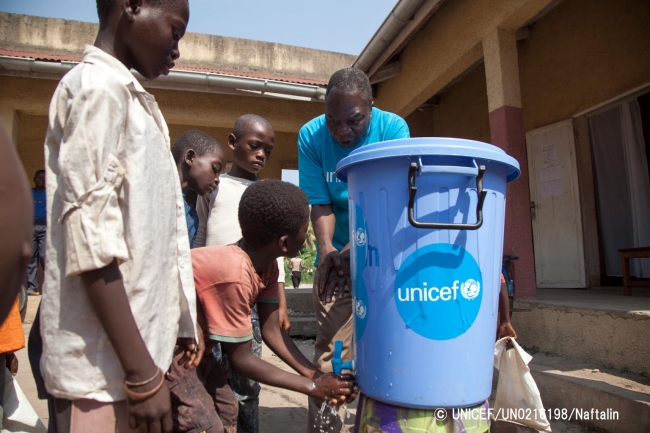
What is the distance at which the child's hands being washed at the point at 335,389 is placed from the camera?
152 centimetres

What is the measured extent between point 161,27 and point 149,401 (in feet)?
2.95

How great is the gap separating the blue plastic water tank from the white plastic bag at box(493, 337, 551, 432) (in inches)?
25.6

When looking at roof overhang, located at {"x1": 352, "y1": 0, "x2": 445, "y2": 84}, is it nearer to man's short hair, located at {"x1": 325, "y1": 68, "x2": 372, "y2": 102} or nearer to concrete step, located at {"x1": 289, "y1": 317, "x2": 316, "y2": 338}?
man's short hair, located at {"x1": 325, "y1": 68, "x2": 372, "y2": 102}

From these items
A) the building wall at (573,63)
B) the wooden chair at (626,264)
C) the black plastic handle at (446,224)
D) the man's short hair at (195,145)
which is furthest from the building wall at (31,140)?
the wooden chair at (626,264)

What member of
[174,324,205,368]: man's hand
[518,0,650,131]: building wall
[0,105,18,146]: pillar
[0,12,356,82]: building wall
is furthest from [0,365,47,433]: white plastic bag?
[0,12,356,82]: building wall

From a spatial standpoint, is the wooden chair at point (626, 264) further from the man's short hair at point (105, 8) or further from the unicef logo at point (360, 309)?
the man's short hair at point (105, 8)

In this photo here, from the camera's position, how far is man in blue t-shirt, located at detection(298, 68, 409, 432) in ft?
6.10

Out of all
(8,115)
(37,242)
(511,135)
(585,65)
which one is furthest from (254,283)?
(8,115)

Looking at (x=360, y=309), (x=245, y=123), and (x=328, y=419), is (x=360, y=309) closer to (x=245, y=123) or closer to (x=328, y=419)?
(x=328, y=419)

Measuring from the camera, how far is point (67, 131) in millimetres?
1007

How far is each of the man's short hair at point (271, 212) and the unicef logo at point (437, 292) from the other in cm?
49

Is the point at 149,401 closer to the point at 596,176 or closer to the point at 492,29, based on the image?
the point at 492,29

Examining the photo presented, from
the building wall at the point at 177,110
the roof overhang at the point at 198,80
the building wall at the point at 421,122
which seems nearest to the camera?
the roof overhang at the point at 198,80

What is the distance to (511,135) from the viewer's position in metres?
4.04
